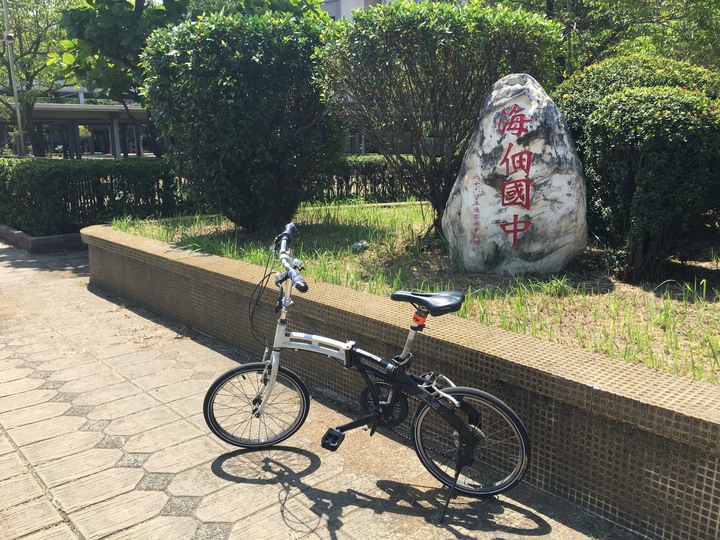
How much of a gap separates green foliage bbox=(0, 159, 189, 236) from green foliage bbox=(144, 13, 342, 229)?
8.90 ft

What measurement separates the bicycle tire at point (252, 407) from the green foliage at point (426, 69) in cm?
347

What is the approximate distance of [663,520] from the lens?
2748 mm

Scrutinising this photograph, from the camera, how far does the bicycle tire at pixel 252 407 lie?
367 cm

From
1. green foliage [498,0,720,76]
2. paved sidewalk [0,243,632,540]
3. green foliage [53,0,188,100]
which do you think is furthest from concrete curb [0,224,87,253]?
green foliage [498,0,720,76]

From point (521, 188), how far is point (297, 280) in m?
2.57

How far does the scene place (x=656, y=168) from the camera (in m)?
4.61

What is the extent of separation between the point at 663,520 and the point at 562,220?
9.19 ft

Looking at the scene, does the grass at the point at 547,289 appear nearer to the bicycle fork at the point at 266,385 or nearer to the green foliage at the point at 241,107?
the green foliage at the point at 241,107

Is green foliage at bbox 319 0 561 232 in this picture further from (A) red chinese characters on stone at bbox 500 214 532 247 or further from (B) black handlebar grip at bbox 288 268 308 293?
(B) black handlebar grip at bbox 288 268 308 293

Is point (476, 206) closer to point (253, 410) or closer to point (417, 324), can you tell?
point (417, 324)

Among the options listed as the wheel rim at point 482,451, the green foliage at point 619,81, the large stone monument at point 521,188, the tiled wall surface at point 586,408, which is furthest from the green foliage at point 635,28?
the wheel rim at point 482,451

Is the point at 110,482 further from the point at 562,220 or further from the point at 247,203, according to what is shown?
the point at 247,203

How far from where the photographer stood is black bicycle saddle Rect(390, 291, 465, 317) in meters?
3.12

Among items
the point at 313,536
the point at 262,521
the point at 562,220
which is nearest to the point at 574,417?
the point at 313,536
